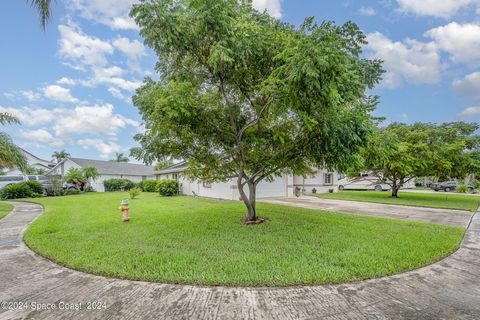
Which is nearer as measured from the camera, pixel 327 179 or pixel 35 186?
pixel 35 186

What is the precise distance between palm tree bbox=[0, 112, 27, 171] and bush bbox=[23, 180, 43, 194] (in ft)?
36.1

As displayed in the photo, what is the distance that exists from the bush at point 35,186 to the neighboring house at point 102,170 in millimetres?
8791

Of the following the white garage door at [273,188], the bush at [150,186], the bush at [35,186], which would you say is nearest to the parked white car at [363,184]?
the white garage door at [273,188]

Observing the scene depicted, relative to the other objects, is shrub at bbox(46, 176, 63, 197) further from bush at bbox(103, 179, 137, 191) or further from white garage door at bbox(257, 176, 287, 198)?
white garage door at bbox(257, 176, 287, 198)

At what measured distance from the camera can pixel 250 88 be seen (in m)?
6.85

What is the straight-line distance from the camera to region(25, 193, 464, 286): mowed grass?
3881mm

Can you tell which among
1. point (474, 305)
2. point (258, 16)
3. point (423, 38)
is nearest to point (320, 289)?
point (474, 305)

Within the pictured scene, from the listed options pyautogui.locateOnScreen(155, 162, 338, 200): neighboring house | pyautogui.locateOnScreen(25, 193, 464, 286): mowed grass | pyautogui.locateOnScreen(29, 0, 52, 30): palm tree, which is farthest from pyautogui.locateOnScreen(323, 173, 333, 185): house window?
pyautogui.locateOnScreen(29, 0, 52, 30): palm tree

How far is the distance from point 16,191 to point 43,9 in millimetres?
20281

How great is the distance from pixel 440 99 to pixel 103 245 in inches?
744

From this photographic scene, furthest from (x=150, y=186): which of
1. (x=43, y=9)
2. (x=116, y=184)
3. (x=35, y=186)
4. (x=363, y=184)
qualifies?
(x=363, y=184)

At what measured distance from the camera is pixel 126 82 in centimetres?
1384

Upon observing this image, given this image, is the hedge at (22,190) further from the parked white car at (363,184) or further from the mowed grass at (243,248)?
the parked white car at (363,184)

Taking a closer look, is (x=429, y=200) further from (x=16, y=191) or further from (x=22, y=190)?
(x=16, y=191)
